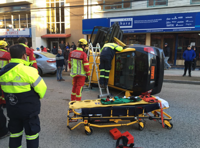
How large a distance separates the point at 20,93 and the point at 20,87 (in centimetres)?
8

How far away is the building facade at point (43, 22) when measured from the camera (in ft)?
65.0

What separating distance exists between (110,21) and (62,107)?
37.0ft

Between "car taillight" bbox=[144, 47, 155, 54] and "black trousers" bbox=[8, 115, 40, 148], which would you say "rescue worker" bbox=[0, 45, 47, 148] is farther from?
"car taillight" bbox=[144, 47, 155, 54]

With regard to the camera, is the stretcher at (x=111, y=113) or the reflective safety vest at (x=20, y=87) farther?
the stretcher at (x=111, y=113)

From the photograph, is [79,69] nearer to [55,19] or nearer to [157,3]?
[157,3]

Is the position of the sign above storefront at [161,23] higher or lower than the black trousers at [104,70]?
higher

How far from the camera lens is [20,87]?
2.09 m

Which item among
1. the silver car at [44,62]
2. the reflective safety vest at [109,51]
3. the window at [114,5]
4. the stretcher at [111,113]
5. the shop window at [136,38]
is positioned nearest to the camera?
the stretcher at [111,113]

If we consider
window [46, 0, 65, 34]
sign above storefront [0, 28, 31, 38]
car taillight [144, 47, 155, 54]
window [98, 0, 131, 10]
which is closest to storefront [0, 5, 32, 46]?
sign above storefront [0, 28, 31, 38]

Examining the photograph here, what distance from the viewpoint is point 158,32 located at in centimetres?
1340

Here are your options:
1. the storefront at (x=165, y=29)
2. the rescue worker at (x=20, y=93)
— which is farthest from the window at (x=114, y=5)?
the rescue worker at (x=20, y=93)

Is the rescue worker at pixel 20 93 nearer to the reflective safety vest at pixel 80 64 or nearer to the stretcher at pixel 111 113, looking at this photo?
the stretcher at pixel 111 113

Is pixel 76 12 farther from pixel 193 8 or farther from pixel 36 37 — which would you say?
pixel 193 8

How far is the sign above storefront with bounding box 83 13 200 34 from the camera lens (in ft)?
39.9
